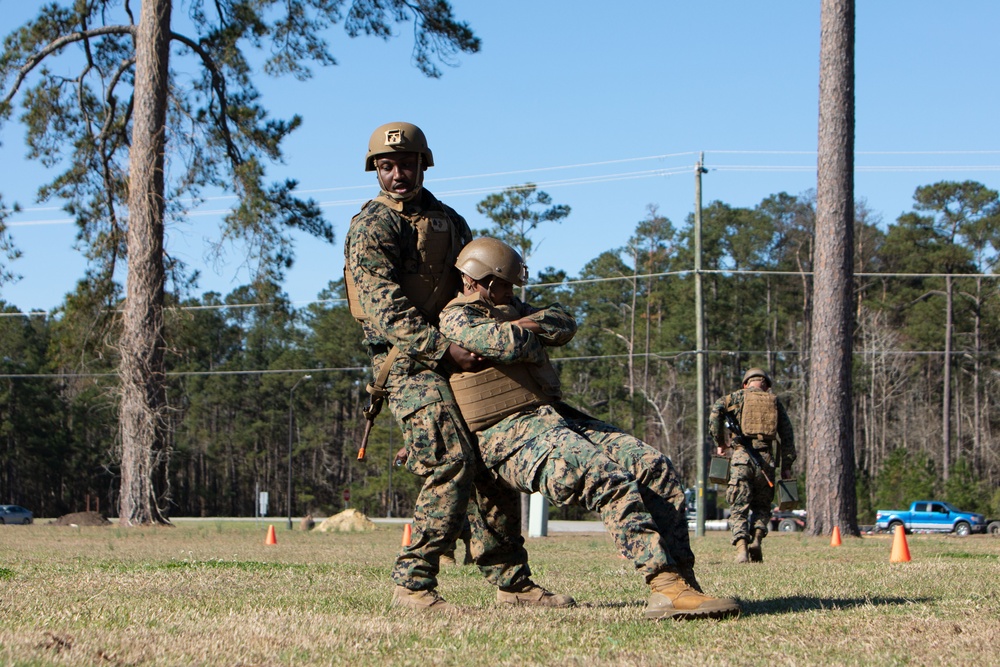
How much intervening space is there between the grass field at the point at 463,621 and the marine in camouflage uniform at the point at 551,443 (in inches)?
11.6

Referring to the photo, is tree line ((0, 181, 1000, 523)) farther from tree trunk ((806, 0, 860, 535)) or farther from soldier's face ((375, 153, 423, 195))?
soldier's face ((375, 153, 423, 195))

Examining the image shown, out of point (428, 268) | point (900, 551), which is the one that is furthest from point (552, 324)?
point (900, 551)

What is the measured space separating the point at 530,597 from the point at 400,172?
2262 mm

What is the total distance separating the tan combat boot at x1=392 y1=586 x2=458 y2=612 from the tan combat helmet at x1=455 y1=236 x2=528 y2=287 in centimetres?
155

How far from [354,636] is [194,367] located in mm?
86659

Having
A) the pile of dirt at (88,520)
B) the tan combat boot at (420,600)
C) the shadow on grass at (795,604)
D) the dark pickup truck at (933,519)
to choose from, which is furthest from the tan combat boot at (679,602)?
the dark pickup truck at (933,519)

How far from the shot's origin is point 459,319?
5.76 meters

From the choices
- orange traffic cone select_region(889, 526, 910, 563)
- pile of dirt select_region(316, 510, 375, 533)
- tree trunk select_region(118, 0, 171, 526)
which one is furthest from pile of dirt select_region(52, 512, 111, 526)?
orange traffic cone select_region(889, 526, 910, 563)

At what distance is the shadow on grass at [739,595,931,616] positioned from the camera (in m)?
5.85

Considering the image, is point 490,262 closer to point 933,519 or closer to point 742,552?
point 742,552

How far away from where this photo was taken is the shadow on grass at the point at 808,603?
5.85 m

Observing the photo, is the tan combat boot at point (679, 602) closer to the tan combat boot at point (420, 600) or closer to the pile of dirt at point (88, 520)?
the tan combat boot at point (420, 600)

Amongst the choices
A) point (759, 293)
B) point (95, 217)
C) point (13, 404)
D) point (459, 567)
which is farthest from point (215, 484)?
point (459, 567)

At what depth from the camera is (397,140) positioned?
20.1 feet
